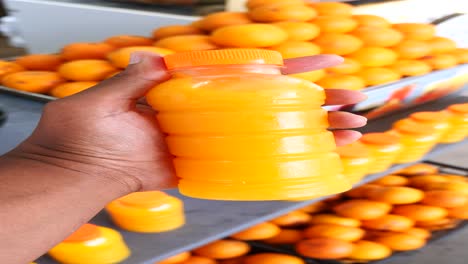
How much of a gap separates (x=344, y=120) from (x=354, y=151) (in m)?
1.01

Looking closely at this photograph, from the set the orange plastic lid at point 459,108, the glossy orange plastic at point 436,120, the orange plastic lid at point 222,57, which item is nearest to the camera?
the orange plastic lid at point 222,57

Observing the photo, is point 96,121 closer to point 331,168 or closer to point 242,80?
point 242,80

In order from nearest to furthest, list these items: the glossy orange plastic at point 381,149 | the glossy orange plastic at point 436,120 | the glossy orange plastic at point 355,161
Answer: the glossy orange plastic at point 355,161 → the glossy orange plastic at point 381,149 → the glossy orange plastic at point 436,120

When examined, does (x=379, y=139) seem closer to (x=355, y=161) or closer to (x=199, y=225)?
(x=355, y=161)

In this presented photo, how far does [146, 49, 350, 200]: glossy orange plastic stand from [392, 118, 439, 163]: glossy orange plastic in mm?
1274

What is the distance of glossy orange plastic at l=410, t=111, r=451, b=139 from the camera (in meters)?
2.36

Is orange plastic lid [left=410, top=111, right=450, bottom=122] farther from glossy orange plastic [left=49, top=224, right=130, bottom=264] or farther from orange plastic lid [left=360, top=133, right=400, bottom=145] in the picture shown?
glossy orange plastic [left=49, top=224, right=130, bottom=264]

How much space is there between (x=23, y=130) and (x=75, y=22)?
1.87 meters

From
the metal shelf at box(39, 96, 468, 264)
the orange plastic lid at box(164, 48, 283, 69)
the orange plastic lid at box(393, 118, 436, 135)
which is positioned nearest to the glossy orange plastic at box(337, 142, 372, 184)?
the metal shelf at box(39, 96, 468, 264)

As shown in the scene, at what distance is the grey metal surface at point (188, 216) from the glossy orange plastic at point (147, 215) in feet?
0.07

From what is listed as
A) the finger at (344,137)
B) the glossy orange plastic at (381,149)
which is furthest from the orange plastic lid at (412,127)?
the finger at (344,137)

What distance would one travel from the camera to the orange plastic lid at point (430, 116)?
239cm

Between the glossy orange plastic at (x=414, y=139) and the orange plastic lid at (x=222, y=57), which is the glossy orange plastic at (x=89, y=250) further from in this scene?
the glossy orange plastic at (x=414, y=139)

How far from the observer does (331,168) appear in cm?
105
